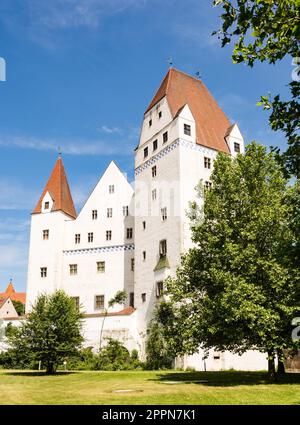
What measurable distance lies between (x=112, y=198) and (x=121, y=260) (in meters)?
7.22

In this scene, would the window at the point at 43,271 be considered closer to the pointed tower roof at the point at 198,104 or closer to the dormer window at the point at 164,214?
the dormer window at the point at 164,214

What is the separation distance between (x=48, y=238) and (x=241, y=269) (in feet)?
108

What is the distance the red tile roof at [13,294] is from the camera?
289ft

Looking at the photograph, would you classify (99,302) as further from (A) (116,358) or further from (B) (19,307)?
(B) (19,307)

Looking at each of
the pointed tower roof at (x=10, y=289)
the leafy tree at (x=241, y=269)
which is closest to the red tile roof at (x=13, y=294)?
the pointed tower roof at (x=10, y=289)

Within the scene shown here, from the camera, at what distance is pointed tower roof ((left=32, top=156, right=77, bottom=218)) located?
50.7 metres

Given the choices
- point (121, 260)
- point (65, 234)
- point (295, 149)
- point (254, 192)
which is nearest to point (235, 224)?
point (254, 192)

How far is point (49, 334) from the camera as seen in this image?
1080 inches

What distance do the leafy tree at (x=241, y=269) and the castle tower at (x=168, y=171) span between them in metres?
13.5

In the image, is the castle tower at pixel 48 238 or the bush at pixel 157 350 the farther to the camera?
the castle tower at pixel 48 238

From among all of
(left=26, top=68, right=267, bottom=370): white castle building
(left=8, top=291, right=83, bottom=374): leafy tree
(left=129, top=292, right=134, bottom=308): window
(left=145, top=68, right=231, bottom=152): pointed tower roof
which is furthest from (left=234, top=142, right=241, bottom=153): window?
(left=8, top=291, right=83, bottom=374): leafy tree

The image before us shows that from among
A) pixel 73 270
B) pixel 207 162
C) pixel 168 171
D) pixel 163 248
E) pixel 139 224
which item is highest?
pixel 207 162

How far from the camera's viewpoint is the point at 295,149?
37.9 feet

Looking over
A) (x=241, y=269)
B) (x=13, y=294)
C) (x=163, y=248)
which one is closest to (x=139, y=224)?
(x=163, y=248)
